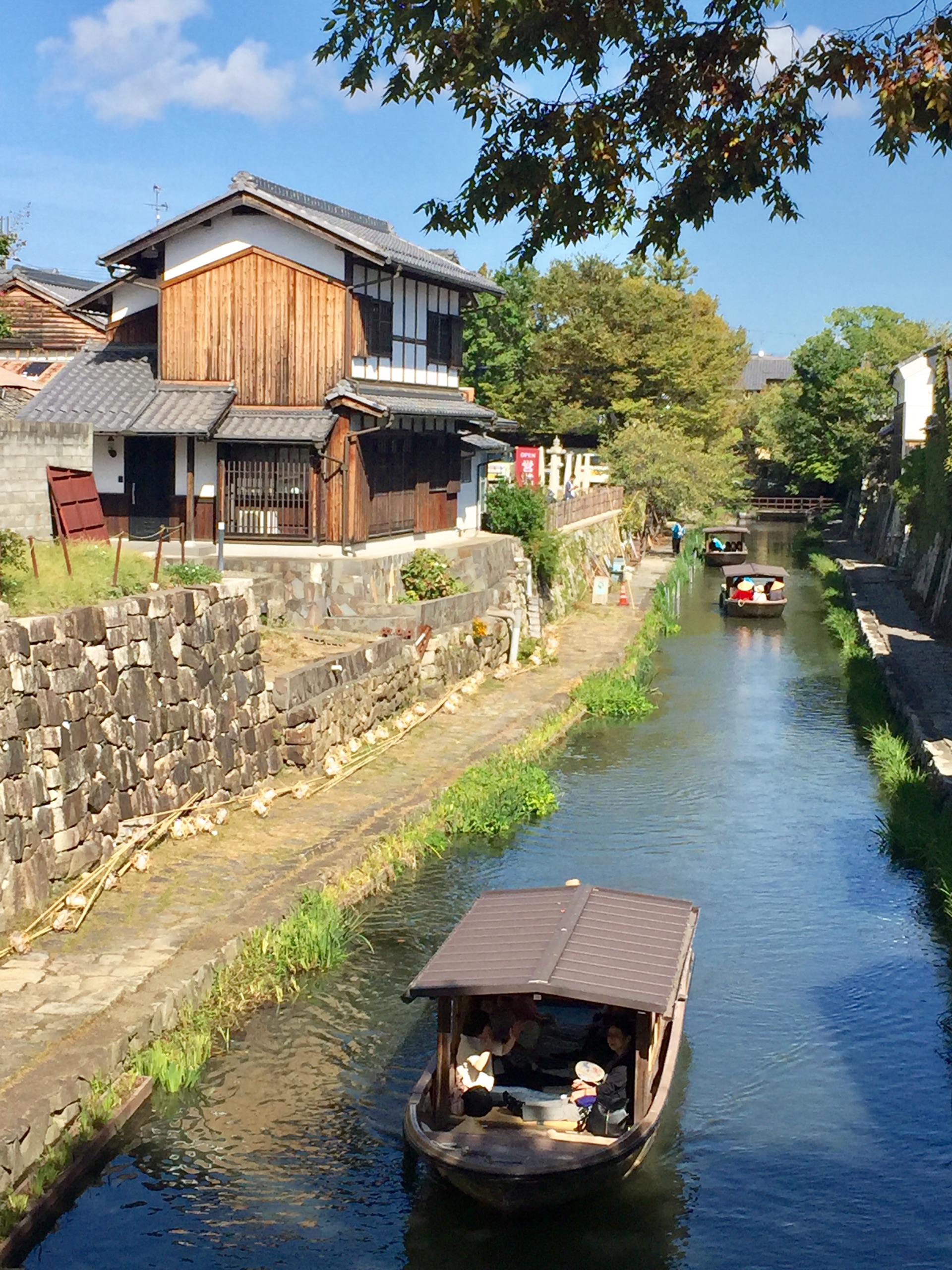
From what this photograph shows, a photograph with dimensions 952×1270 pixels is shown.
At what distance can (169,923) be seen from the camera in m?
14.4

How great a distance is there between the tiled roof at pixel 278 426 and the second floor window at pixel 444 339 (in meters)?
5.53

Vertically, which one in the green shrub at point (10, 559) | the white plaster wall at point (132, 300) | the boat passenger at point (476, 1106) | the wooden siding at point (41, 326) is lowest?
the boat passenger at point (476, 1106)

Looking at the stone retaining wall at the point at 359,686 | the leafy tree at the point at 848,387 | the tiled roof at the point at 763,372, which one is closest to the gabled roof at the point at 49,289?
the stone retaining wall at the point at 359,686

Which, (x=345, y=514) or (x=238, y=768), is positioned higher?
(x=345, y=514)

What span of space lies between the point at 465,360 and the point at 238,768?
4565 cm

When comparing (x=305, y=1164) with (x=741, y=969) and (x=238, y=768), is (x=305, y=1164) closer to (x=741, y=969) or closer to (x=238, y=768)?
(x=741, y=969)

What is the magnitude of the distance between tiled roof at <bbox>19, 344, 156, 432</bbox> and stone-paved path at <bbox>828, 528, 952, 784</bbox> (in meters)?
16.5

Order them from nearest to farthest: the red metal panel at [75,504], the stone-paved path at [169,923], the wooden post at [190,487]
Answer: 1. the stone-paved path at [169,923]
2. the red metal panel at [75,504]
3. the wooden post at [190,487]

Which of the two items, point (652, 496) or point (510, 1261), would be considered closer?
point (510, 1261)

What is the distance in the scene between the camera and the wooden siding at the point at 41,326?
140ft

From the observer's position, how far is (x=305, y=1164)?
11.3m

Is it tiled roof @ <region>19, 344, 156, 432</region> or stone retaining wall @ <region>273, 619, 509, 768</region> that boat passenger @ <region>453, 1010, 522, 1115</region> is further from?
tiled roof @ <region>19, 344, 156, 432</region>

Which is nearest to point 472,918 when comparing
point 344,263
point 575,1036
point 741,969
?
point 575,1036

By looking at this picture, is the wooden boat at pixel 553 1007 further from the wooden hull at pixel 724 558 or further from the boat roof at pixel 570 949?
the wooden hull at pixel 724 558
